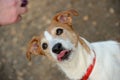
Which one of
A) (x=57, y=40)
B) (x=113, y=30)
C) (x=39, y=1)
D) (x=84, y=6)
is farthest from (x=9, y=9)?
(x=39, y=1)

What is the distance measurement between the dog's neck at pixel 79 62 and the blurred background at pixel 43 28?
96cm

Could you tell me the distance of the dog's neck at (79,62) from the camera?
132 inches

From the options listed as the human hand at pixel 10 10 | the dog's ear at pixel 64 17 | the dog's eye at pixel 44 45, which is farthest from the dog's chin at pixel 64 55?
the human hand at pixel 10 10

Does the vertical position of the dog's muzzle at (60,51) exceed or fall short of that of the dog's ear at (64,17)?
it falls short

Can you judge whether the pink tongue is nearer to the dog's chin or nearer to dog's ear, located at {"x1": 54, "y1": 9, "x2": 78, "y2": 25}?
the dog's chin

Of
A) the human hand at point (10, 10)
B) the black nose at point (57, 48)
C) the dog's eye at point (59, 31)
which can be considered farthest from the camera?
the dog's eye at point (59, 31)

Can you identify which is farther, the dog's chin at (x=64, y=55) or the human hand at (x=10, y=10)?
the dog's chin at (x=64, y=55)

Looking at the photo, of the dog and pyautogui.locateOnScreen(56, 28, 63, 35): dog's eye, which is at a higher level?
pyautogui.locateOnScreen(56, 28, 63, 35): dog's eye

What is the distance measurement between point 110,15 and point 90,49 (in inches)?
51.8

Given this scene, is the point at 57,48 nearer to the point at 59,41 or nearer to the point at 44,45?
the point at 59,41

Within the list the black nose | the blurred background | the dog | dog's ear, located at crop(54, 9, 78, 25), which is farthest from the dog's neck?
the blurred background

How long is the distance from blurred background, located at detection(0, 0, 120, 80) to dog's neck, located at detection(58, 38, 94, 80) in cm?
96

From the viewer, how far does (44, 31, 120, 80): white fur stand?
10.9ft

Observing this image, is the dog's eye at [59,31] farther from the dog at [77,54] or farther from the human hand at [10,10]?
the human hand at [10,10]
